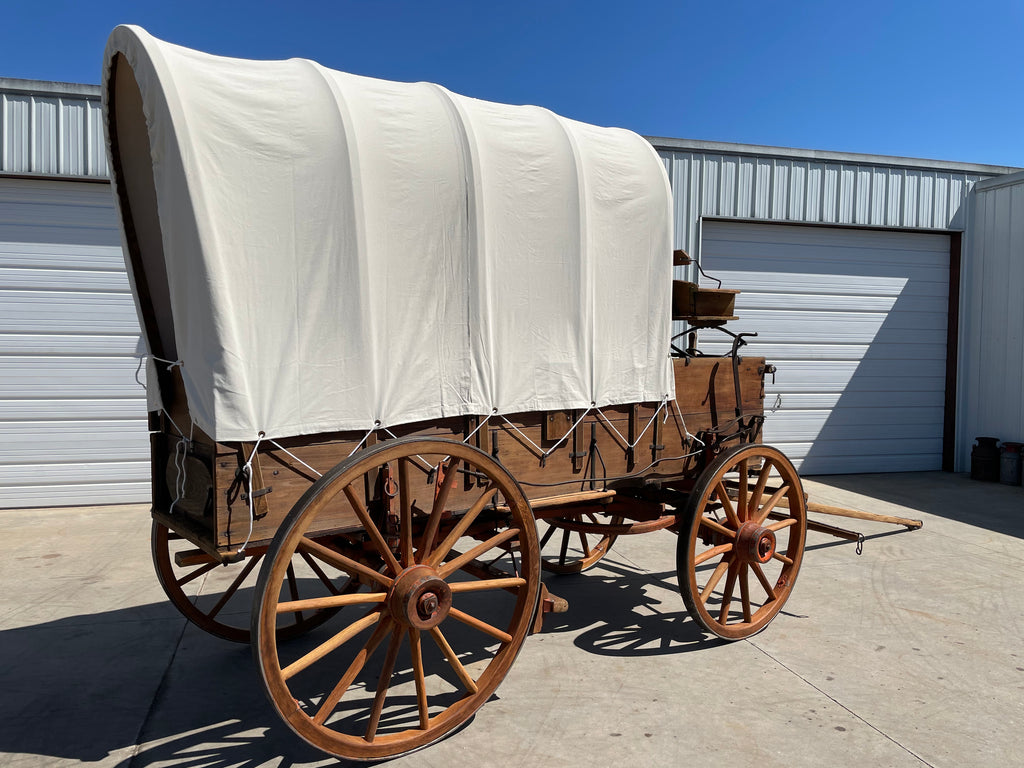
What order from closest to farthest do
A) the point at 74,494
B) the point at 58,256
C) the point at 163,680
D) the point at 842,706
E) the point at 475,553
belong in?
the point at 475,553, the point at 842,706, the point at 163,680, the point at 58,256, the point at 74,494

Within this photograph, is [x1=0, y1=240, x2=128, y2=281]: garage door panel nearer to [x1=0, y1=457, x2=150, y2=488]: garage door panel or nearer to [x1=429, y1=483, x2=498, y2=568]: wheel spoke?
[x1=0, y1=457, x2=150, y2=488]: garage door panel

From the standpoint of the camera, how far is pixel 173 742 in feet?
10.5

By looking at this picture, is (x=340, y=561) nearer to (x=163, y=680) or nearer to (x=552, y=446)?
(x=552, y=446)

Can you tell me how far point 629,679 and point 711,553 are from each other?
0.82 metres

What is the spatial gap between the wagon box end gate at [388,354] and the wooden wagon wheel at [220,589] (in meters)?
0.02

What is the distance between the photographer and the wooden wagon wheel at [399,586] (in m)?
2.77

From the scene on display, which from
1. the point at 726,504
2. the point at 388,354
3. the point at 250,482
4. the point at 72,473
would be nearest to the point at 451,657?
the point at 250,482

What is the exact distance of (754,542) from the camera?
168 inches

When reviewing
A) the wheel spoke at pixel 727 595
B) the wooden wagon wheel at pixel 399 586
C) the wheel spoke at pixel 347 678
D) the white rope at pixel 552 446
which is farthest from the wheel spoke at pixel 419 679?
the wheel spoke at pixel 727 595

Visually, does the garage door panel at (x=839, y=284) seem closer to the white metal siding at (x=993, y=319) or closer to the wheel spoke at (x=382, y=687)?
the white metal siding at (x=993, y=319)

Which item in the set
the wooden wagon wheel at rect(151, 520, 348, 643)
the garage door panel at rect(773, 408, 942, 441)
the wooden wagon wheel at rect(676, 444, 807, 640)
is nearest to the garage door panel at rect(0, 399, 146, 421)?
the wooden wagon wheel at rect(151, 520, 348, 643)

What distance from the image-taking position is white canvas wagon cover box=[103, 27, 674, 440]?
9.33 ft

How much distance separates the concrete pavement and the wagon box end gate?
10.7 inches

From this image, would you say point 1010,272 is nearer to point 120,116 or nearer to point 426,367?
point 426,367
